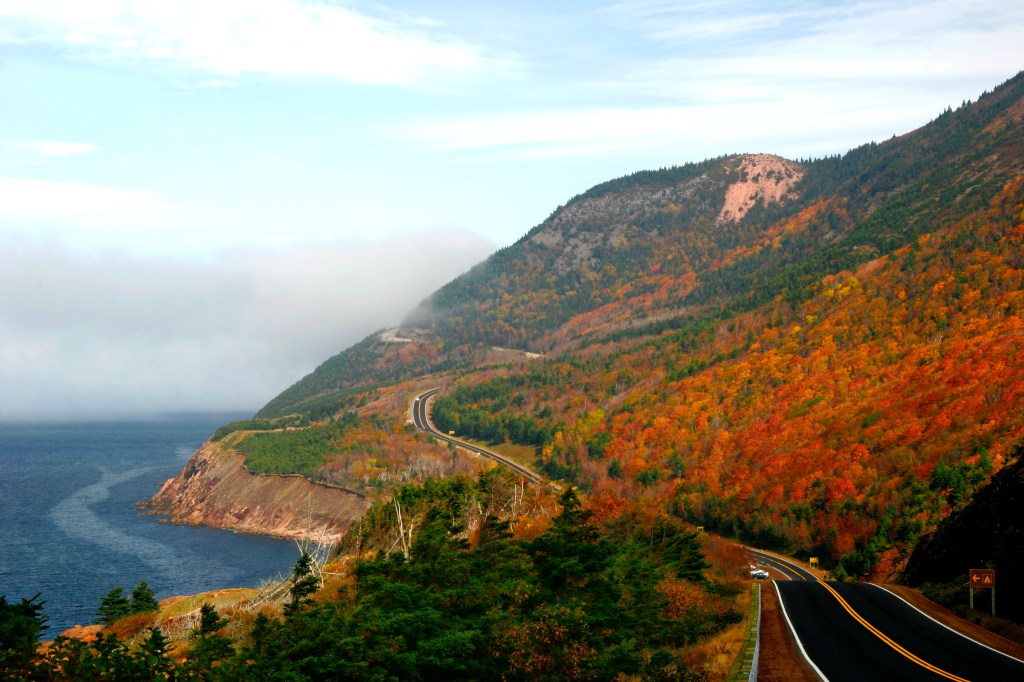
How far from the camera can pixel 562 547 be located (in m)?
51.6

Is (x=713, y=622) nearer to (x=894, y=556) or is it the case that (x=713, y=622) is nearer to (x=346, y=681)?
(x=346, y=681)

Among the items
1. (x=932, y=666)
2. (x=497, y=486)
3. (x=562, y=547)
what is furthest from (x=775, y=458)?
(x=932, y=666)

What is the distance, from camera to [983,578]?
40375 mm

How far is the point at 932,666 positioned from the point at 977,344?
13315 centimetres

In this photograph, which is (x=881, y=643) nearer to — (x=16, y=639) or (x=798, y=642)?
(x=798, y=642)

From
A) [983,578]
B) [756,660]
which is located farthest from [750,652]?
[983,578]

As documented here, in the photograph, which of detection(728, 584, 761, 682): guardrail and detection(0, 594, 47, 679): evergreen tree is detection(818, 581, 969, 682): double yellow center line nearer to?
detection(728, 584, 761, 682): guardrail

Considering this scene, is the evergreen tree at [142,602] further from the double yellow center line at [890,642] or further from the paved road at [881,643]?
the double yellow center line at [890,642]

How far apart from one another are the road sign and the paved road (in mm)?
2832

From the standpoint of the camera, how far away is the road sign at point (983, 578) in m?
40.2

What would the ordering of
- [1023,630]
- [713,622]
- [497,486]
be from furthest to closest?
1. [497,486]
2. [713,622]
3. [1023,630]

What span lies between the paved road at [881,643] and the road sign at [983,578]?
9.29 ft

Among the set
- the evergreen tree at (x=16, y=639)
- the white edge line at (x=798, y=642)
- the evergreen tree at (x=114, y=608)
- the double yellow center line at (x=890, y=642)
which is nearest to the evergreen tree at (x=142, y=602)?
the evergreen tree at (x=114, y=608)

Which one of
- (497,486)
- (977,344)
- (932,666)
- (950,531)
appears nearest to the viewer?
(932,666)
